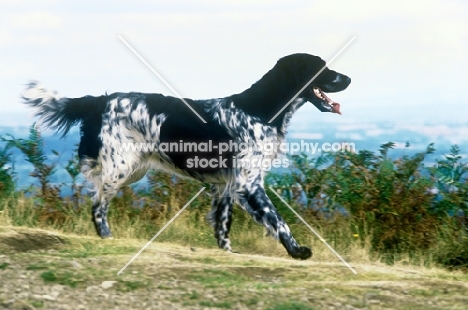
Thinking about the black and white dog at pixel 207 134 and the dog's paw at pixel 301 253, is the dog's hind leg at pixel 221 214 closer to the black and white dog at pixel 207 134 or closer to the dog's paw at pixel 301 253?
the black and white dog at pixel 207 134

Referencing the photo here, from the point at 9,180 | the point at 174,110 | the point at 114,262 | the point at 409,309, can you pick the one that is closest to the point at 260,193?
the point at 174,110

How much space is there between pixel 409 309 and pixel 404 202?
2.92m

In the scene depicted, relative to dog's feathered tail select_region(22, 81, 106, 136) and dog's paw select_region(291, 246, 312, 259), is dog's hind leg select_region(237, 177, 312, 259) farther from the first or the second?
dog's feathered tail select_region(22, 81, 106, 136)

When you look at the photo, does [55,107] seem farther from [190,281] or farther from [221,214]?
[190,281]

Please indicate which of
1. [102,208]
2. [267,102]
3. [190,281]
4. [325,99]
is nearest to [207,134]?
[267,102]

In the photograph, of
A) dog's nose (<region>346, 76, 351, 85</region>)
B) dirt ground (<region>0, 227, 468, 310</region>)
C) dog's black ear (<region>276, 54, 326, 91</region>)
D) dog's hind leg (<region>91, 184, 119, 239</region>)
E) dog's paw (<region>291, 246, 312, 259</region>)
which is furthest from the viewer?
dog's hind leg (<region>91, 184, 119, 239</region>)

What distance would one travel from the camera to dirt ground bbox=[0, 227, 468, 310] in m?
6.59

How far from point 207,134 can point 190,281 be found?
1998 mm

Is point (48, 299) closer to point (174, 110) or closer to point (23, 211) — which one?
point (174, 110)

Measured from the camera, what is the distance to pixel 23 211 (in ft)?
32.2

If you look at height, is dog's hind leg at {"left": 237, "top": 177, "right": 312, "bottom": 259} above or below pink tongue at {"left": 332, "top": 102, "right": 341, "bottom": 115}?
below

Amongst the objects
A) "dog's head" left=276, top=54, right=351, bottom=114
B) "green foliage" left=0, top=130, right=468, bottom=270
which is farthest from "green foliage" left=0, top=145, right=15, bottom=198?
"dog's head" left=276, top=54, right=351, bottom=114

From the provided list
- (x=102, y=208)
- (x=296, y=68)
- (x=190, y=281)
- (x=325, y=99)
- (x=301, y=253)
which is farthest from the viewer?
(x=102, y=208)

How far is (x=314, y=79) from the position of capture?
8.71 metres
